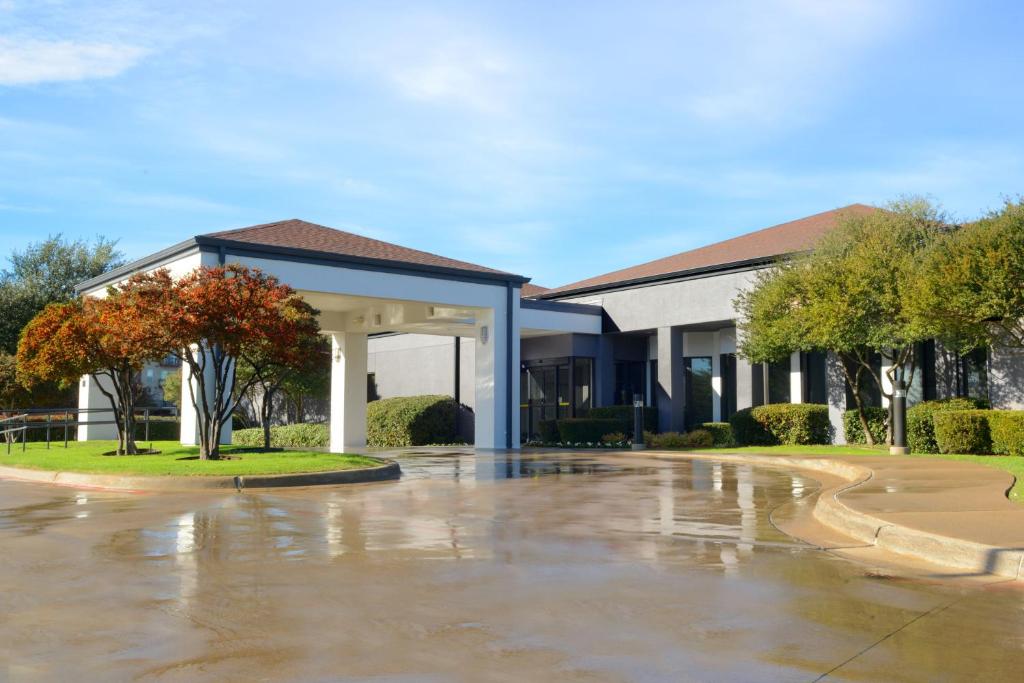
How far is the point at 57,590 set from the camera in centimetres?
700

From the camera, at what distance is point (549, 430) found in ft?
119

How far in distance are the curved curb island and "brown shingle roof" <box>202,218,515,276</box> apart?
9541 millimetres

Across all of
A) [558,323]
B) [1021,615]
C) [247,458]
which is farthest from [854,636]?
[558,323]

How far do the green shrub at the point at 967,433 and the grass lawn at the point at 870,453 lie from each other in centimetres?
87

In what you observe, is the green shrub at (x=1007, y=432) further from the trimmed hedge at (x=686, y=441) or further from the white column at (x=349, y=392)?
the white column at (x=349, y=392)

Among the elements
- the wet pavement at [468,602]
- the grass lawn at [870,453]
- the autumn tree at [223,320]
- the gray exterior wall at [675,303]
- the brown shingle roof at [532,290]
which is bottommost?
the wet pavement at [468,602]

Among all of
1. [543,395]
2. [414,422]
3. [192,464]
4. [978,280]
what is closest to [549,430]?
[543,395]

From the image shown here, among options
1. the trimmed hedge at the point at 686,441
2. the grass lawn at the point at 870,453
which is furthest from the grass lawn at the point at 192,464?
the trimmed hedge at the point at 686,441

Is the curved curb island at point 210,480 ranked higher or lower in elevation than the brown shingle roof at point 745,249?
lower

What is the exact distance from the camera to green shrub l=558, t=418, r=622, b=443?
1308 inches

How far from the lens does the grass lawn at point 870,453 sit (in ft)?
49.6

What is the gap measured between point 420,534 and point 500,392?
21.5 meters

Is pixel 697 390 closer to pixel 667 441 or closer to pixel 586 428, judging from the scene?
pixel 586 428

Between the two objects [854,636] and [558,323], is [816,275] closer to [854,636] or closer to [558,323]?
[558,323]
